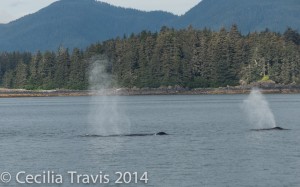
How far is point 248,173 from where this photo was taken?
6138 cm

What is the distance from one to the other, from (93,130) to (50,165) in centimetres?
3978

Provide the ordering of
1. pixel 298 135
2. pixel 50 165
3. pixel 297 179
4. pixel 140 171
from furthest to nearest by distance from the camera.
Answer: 1. pixel 298 135
2. pixel 50 165
3. pixel 140 171
4. pixel 297 179

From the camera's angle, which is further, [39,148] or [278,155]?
[39,148]

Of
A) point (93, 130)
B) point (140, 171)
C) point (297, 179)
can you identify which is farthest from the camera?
point (93, 130)

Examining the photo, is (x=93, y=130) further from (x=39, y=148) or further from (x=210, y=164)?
(x=210, y=164)

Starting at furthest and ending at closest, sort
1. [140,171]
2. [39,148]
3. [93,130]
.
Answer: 1. [93,130]
2. [39,148]
3. [140,171]

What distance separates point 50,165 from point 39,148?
14928 millimetres

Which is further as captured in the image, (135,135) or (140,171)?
(135,135)

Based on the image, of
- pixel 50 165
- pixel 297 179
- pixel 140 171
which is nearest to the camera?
pixel 297 179

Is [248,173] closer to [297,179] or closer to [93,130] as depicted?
[297,179]

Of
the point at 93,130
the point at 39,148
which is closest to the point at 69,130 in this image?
the point at 93,130

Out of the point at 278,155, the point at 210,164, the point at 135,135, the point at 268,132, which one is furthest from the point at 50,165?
the point at 268,132

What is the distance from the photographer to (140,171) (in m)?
63.0

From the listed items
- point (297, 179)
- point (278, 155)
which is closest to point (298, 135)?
point (278, 155)
